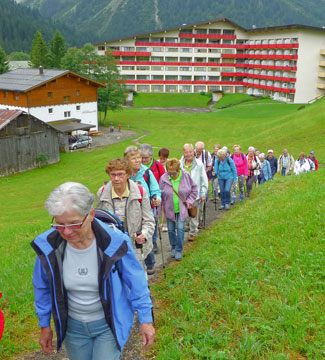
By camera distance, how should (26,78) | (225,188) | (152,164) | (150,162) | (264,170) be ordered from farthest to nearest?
(26,78) < (264,170) < (225,188) < (152,164) < (150,162)

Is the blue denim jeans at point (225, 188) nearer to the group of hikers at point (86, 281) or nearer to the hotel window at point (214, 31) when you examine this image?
the group of hikers at point (86, 281)

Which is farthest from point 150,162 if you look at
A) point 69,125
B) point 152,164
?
point 69,125

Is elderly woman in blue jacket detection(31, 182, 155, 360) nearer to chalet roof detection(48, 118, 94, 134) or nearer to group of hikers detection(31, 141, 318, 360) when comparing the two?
group of hikers detection(31, 141, 318, 360)

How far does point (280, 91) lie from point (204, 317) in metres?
85.2

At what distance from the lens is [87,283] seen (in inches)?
126

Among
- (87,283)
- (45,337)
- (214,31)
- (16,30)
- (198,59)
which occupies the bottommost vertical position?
(45,337)

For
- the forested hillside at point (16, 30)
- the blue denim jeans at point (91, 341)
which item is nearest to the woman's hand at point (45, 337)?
the blue denim jeans at point (91, 341)

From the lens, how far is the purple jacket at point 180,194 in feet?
25.4

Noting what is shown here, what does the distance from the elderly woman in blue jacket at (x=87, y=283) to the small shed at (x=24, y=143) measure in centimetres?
3254

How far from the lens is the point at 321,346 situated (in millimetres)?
4102

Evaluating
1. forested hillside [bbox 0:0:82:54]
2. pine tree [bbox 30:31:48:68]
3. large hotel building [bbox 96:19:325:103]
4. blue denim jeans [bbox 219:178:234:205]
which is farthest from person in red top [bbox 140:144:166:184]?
forested hillside [bbox 0:0:82:54]

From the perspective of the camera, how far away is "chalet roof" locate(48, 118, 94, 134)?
44.6 meters

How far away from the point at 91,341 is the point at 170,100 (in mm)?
87207

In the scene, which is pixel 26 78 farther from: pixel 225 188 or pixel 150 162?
pixel 150 162
